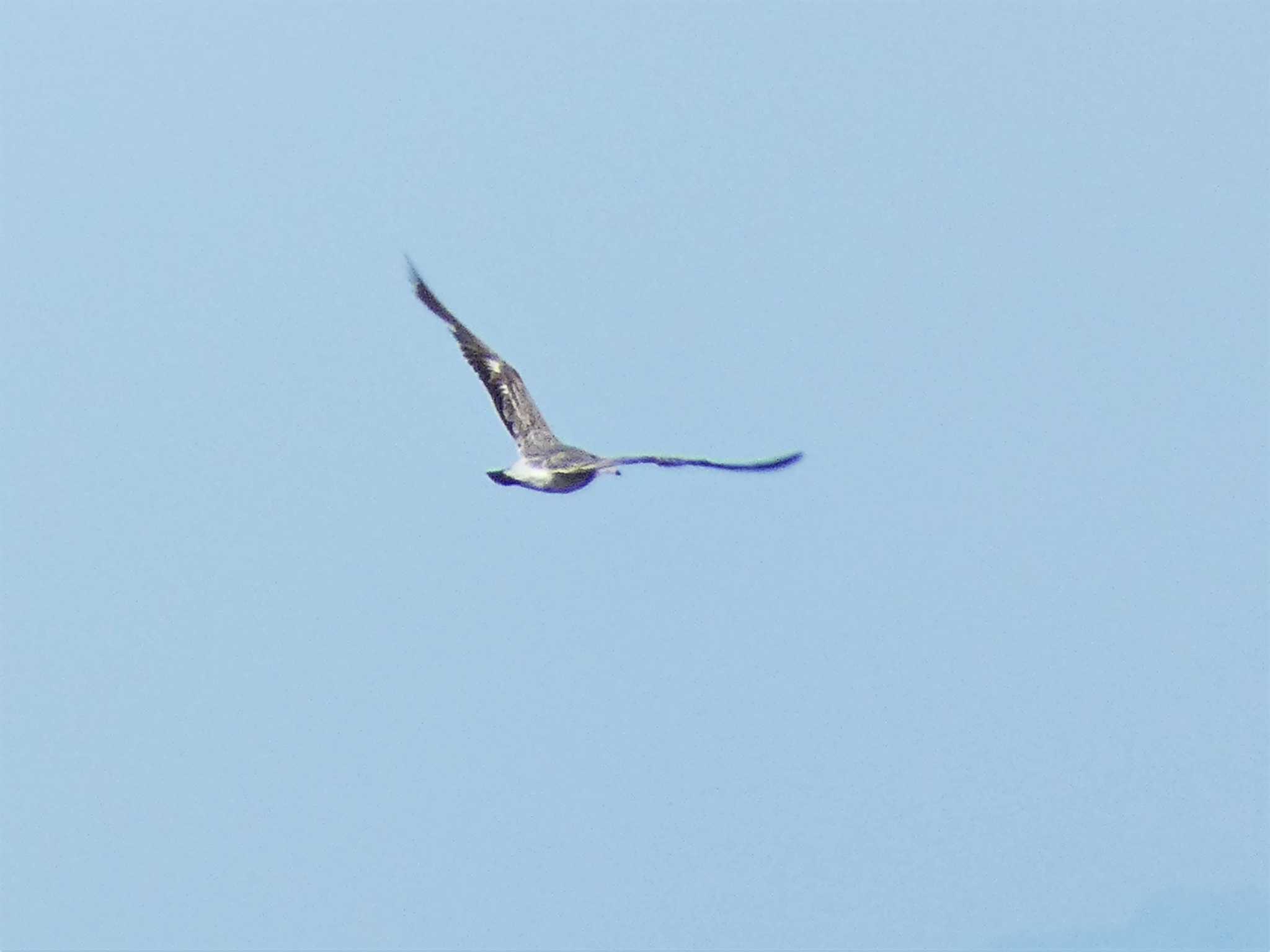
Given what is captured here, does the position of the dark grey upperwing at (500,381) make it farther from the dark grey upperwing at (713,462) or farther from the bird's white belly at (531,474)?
the dark grey upperwing at (713,462)

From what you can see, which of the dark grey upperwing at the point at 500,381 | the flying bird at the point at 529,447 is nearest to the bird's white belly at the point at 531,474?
the flying bird at the point at 529,447

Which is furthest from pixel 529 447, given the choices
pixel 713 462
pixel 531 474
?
pixel 713 462

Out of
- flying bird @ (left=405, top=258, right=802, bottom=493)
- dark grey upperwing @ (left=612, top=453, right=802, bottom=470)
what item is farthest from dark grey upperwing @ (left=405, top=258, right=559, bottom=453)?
dark grey upperwing @ (left=612, top=453, right=802, bottom=470)

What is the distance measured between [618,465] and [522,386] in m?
3.76

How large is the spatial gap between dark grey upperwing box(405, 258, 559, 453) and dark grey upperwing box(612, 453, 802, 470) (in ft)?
11.9

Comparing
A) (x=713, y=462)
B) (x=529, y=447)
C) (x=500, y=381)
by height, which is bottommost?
(x=713, y=462)

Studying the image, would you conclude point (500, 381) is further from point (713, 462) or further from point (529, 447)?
point (713, 462)

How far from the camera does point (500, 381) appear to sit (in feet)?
62.6

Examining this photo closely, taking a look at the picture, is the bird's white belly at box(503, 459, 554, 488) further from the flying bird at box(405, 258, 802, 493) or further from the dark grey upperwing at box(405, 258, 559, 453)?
the dark grey upperwing at box(405, 258, 559, 453)

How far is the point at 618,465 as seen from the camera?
15.7 metres

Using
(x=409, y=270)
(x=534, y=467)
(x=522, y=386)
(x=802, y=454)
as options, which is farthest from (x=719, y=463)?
(x=409, y=270)

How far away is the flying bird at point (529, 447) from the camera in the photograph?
14531mm

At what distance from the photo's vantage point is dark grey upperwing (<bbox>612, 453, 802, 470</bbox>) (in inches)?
540

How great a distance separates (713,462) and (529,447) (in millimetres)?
4360
